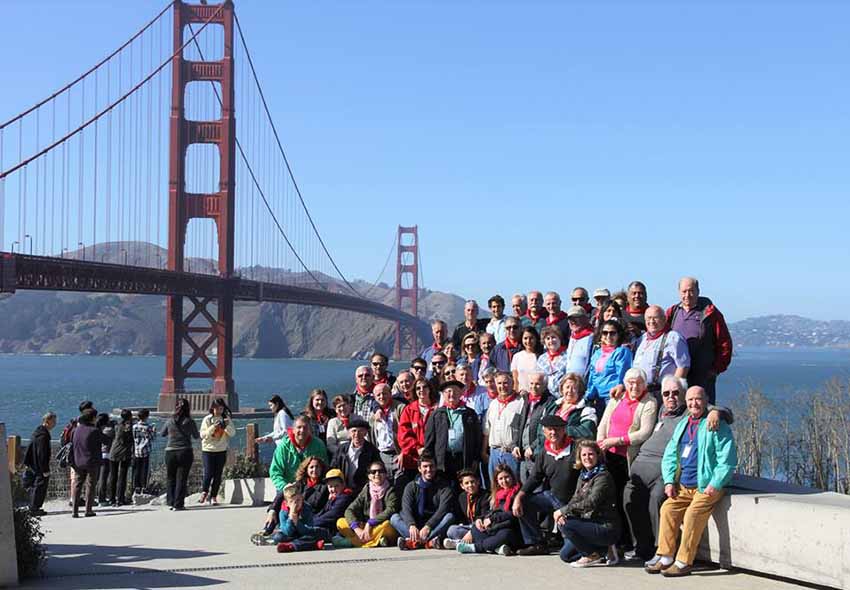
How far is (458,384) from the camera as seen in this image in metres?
8.42

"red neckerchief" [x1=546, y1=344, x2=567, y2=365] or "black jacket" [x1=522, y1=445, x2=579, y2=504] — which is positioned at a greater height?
"red neckerchief" [x1=546, y1=344, x2=567, y2=365]

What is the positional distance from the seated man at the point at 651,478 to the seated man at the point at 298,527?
2.38 metres

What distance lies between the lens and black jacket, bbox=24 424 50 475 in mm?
12180

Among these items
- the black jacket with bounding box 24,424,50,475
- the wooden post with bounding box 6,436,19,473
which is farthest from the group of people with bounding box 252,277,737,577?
the black jacket with bounding box 24,424,50,475

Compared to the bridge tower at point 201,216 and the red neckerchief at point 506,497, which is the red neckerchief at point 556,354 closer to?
the red neckerchief at point 506,497

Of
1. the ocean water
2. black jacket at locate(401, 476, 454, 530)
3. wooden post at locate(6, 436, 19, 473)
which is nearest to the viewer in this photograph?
black jacket at locate(401, 476, 454, 530)

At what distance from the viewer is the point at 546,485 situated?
7.88m

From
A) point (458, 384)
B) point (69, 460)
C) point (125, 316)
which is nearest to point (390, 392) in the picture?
point (458, 384)

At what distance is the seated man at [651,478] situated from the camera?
7.32 meters

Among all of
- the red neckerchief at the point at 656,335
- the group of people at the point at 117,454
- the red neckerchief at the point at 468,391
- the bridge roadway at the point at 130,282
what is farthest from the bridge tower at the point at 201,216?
the red neckerchief at the point at 656,335

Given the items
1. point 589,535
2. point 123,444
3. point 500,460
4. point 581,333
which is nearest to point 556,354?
point 581,333

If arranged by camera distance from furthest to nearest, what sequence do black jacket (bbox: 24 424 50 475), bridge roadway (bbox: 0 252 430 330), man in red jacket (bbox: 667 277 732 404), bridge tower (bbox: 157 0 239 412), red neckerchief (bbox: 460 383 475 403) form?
bridge tower (bbox: 157 0 239 412) → bridge roadway (bbox: 0 252 430 330) → black jacket (bbox: 24 424 50 475) → red neckerchief (bbox: 460 383 475 403) → man in red jacket (bbox: 667 277 732 404)

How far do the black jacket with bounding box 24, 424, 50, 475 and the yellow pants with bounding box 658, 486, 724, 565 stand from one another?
738 cm

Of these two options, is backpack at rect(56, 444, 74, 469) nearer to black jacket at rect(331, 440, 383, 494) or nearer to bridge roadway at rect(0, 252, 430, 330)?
black jacket at rect(331, 440, 383, 494)
